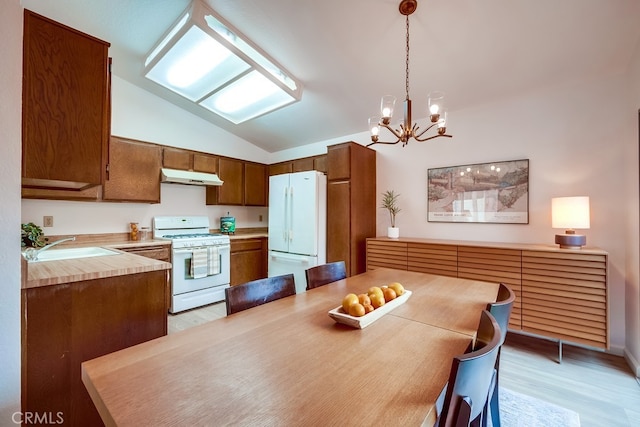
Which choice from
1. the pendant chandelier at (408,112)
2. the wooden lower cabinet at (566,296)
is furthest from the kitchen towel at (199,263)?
the wooden lower cabinet at (566,296)

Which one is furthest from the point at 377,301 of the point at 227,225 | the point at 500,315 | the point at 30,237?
the point at 227,225

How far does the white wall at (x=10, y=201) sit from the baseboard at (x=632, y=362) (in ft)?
12.5

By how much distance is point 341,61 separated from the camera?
2717mm

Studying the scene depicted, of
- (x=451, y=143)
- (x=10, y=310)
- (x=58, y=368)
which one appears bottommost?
(x=58, y=368)

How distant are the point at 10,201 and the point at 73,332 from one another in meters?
0.83

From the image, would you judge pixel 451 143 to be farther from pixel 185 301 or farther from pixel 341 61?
pixel 185 301

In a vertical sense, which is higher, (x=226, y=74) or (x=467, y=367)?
(x=226, y=74)

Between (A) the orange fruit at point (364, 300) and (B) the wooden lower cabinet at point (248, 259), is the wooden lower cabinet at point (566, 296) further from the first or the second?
(B) the wooden lower cabinet at point (248, 259)

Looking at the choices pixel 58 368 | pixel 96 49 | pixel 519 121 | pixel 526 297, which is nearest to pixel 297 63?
pixel 96 49

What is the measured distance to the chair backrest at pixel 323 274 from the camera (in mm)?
1943

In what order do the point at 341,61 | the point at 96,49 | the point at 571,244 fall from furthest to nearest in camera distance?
the point at 341,61 → the point at 571,244 → the point at 96,49

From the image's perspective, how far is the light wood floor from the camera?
67.6 inches

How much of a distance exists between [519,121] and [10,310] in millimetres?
4023

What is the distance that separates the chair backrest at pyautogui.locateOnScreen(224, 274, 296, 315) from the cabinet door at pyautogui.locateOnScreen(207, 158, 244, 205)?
118 inches
